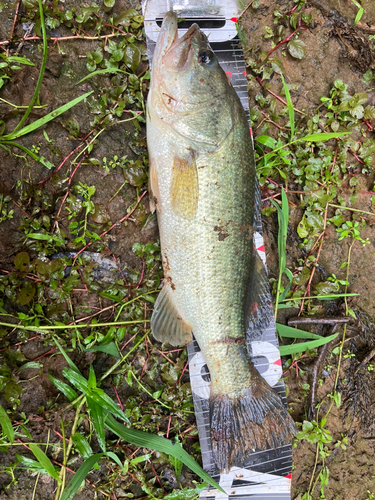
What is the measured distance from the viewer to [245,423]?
2.24m

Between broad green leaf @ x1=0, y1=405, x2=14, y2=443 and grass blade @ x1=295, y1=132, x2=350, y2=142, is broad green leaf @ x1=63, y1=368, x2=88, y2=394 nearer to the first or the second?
broad green leaf @ x1=0, y1=405, x2=14, y2=443

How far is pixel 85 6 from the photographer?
230 cm

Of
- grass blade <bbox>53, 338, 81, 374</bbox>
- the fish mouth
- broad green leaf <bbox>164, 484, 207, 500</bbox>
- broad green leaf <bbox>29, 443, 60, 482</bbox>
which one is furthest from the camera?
broad green leaf <bbox>164, 484, 207, 500</bbox>

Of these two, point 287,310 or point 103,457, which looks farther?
point 287,310

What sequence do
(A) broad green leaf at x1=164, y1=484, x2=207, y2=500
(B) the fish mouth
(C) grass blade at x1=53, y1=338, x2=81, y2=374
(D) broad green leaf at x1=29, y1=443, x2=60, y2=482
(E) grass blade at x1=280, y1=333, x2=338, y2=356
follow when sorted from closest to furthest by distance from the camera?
(B) the fish mouth
(D) broad green leaf at x1=29, y1=443, x2=60, y2=482
(C) grass blade at x1=53, y1=338, x2=81, y2=374
(A) broad green leaf at x1=164, y1=484, x2=207, y2=500
(E) grass blade at x1=280, y1=333, x2=338, y2=356

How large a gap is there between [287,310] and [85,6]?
2725 mm

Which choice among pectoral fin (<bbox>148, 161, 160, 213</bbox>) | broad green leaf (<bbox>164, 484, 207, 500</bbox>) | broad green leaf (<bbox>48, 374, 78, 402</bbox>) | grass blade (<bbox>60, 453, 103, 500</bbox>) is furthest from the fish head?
broad green leaf (<bbox>164, 484, 207, 500</bbox>)

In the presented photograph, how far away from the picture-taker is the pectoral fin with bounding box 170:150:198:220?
1974 mm

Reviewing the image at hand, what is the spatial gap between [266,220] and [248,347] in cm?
102

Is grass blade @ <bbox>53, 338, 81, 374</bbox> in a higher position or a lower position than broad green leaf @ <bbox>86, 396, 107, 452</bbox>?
higher

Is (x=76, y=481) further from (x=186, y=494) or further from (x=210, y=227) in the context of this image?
(x=210, y=227)

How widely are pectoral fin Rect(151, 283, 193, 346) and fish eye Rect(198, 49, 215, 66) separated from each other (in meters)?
1.43

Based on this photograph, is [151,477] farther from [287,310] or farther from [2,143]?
[2,143]

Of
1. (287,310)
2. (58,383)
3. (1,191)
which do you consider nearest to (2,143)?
(1,191)
